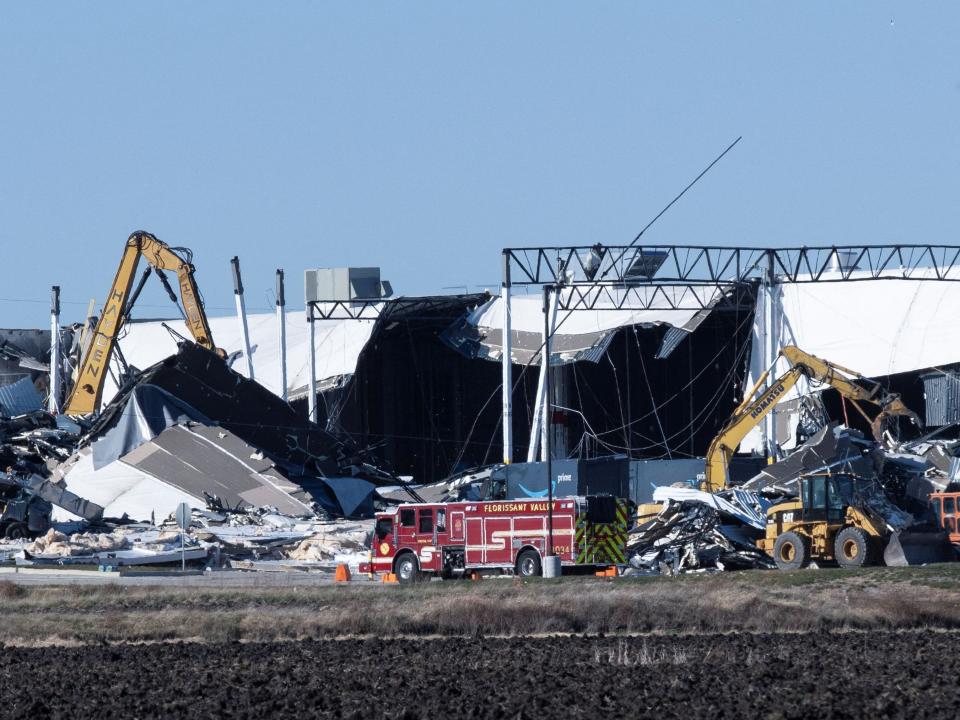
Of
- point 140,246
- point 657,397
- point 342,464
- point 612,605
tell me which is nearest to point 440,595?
point 612,605

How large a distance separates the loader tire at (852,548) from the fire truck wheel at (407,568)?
1014 cm

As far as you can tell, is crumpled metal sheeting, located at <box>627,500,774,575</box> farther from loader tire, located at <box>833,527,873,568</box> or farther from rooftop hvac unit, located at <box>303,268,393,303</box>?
rooftop hvac unit, located at <box>303,268,393,303</box>

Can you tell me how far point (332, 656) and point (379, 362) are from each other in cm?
5232

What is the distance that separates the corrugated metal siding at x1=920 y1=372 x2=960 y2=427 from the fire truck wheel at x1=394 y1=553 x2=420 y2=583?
28.9 meters

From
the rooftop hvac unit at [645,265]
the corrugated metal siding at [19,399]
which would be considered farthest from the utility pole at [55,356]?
the rooftop hvac unit at [645,265]

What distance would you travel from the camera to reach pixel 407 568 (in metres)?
39.8

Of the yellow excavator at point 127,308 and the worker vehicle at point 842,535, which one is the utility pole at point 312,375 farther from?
the worker vehicle at point 842,535

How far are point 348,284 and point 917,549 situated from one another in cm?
4733

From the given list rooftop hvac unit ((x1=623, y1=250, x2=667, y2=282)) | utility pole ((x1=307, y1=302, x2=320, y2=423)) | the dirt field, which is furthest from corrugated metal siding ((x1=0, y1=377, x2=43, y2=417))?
the dirt field

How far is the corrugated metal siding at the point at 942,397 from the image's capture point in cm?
6144

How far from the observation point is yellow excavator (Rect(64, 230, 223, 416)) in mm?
63844

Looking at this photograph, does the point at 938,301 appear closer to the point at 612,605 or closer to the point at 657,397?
the point at 657,397

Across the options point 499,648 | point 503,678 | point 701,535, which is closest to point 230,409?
point 701,535

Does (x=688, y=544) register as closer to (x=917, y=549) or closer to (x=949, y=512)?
(x=917, y=549)
